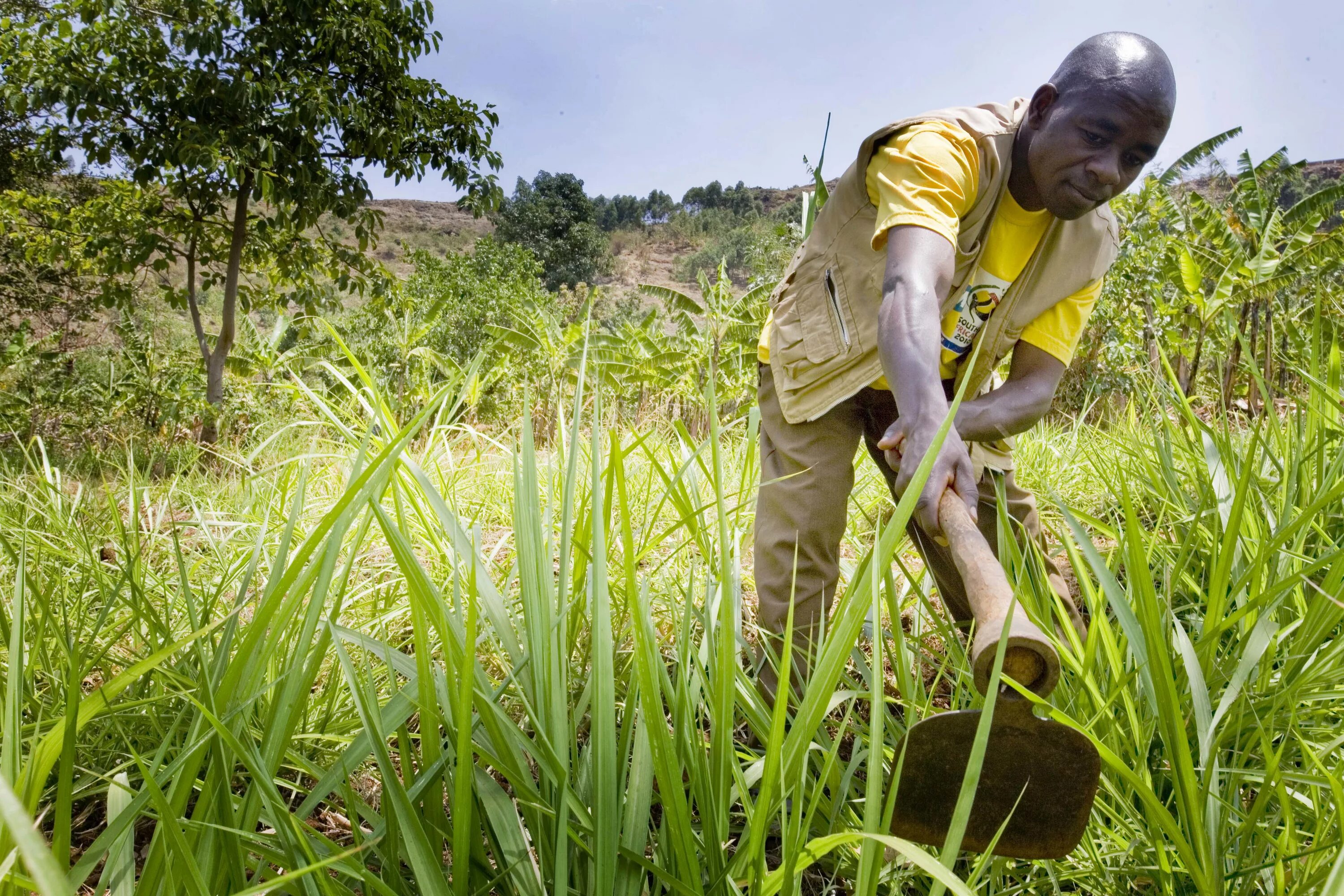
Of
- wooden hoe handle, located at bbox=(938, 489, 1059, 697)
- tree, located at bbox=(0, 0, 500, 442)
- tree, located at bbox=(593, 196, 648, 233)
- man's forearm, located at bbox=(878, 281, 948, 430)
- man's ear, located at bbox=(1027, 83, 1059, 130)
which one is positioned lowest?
wooden hoe handle, located at bbox=(938, 489, 1059, 697)

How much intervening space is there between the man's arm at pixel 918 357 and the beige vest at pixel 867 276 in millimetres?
209

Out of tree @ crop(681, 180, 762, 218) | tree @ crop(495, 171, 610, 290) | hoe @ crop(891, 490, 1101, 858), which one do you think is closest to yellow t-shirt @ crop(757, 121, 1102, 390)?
hoe @ crop(891, 490, 1101, 858)

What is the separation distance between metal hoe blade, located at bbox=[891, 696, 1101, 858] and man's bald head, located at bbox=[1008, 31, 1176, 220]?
1086 mm

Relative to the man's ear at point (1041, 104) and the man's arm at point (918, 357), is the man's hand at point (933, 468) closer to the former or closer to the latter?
the man's arm at point (918, 357)

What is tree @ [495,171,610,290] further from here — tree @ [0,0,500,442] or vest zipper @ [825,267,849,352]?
vest zipper @ [825,267,849,352]

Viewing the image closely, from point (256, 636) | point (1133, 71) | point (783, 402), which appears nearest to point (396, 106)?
point (783, 402)

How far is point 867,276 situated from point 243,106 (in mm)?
4986

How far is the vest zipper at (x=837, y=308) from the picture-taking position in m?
1.58

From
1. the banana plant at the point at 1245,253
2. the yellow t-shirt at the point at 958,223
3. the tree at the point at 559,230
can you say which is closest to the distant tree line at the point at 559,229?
the tree at the point at 559,230

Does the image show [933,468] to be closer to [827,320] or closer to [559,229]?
[827,320]

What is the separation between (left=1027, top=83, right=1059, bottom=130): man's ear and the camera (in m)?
1.46

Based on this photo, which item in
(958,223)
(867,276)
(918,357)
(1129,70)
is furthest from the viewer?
(867,276)

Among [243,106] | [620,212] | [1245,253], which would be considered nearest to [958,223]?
[243,106]

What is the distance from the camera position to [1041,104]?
4.89ft
